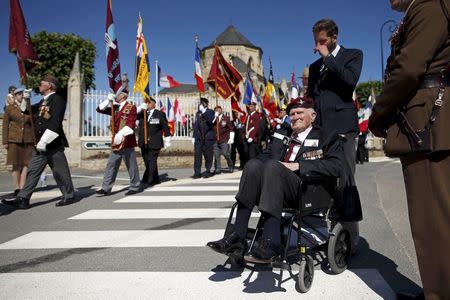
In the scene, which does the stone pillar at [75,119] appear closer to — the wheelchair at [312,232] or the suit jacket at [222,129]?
the suit jacket at [222,129]

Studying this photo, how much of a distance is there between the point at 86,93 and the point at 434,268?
15561 mm

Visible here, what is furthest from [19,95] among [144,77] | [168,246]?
[168,246]

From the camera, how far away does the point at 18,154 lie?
8328 mm

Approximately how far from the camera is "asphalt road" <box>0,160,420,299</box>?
312 cm

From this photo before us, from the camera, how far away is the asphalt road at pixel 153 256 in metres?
3.12

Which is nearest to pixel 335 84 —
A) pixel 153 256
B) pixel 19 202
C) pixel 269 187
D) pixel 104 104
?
pixel 269 187

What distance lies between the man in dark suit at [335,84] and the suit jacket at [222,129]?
345 inches

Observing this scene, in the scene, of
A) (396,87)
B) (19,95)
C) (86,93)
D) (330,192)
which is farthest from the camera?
(86,93)

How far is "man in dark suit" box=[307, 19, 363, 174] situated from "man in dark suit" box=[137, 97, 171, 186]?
6.46 meters

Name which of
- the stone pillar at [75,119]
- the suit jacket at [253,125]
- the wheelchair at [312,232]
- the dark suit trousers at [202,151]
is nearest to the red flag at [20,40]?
the dark suit trousers at [202,151]

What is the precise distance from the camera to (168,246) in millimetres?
4383

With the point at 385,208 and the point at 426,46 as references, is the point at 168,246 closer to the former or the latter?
the point at 426,46

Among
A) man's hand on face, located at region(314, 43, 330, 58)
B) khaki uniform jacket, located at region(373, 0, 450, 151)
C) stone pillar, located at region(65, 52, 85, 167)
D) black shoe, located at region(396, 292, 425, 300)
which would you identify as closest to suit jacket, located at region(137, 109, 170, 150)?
stone pillar, located at region(65, 52, 85, 167)

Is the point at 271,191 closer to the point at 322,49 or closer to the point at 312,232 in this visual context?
the point at 312,232
